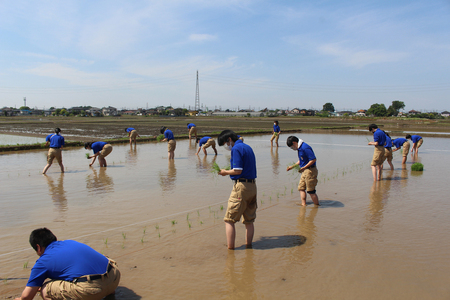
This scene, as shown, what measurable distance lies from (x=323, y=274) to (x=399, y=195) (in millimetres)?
5050

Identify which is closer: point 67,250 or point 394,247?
point 67,250

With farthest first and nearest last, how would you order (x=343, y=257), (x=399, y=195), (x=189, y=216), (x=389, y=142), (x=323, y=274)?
(x=389, y=142) → (x=399, y=195) → (x=189, y=216) → (x=343, y=257) → (x=323, y=274)

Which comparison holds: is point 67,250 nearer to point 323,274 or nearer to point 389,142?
point 323,274

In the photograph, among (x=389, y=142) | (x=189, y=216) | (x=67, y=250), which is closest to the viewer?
(x=67, y=250)

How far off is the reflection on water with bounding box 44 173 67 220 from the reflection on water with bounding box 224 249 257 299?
384cm

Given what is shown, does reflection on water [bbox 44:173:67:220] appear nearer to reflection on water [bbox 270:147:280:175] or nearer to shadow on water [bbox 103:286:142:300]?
shadow on water [bbox 103:286:142:300]

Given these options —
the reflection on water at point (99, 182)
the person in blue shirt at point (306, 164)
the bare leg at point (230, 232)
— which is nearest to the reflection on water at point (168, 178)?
the reflection on water at point (99, 182)

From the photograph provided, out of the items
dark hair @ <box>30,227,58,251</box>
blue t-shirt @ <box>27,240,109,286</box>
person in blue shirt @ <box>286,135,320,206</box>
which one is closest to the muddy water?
person in blue shirt @ <box>286,135,320,206</box>

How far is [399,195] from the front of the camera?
8.14 m

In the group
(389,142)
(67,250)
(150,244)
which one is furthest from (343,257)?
(389,142)

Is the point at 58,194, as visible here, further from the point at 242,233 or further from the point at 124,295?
the point at 124,295

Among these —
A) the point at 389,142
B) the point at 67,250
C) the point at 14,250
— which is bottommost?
the point at 14,250

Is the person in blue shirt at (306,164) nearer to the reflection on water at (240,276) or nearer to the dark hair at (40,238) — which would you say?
the reflection on water at (240,276)

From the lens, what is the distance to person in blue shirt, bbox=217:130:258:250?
4.59 meters
